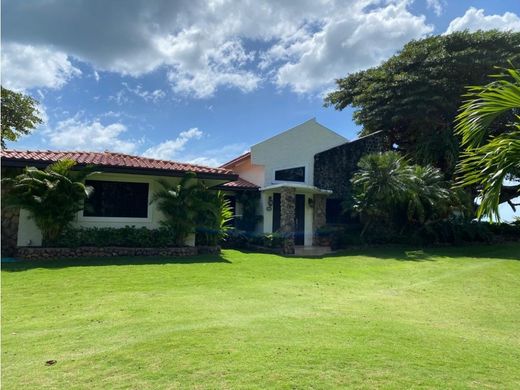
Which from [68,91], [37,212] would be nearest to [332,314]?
[37,212]

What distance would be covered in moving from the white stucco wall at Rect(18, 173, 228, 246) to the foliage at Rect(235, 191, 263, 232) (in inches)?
225

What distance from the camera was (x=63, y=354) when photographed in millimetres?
4457

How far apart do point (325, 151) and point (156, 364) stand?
20007 mm

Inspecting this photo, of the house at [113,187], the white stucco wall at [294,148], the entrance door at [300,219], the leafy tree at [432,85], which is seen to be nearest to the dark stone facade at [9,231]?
the house at [113,187]

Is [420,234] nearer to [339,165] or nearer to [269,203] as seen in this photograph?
[339,165]

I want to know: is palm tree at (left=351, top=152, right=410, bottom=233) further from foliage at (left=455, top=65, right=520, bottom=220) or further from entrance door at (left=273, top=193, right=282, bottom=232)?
foliage at (left=455, top=65, right=520, bottom=220)

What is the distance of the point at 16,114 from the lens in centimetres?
2464

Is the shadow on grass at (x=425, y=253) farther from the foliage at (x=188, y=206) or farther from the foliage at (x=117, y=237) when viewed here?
the foliage at (x=117, y=237)

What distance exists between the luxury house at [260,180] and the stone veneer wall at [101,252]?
72cm

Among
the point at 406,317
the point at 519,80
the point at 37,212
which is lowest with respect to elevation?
the point at 406,317

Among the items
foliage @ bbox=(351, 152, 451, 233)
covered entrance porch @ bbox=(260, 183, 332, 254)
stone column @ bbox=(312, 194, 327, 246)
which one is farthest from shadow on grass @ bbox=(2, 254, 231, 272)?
foliage @ bbox=(351, 152, 451, 233)

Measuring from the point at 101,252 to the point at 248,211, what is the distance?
9.49 metres

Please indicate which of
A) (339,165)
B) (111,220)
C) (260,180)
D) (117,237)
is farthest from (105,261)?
(339,165)

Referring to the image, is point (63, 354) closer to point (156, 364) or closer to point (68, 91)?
point (156, 364)
